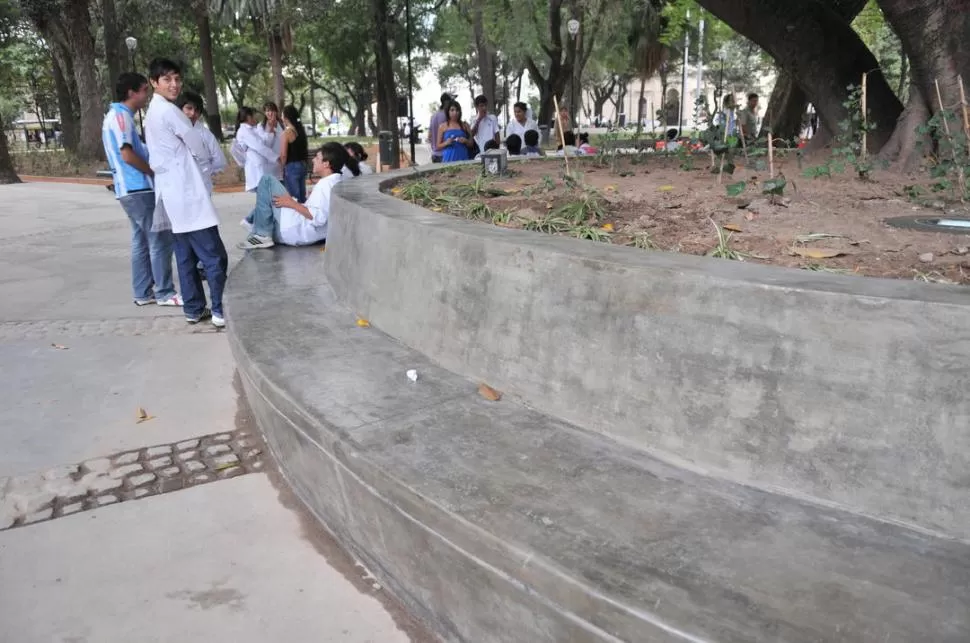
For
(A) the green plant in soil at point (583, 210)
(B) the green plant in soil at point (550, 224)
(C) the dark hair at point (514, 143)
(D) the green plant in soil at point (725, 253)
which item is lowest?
(D) the green plant in soil at point (725, 253)

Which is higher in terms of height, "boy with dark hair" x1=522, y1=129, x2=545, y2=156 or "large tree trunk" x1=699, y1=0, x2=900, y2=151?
"large tree trunk" x1=699, y1=0, x2=900, y2=151

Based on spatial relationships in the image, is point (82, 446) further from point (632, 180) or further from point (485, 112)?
point (485, 112)

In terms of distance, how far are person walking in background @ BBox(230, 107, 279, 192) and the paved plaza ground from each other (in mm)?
3020

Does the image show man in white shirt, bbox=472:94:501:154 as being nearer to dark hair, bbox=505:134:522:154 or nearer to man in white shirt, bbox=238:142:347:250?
dark hair, bbox=505:134:522:154

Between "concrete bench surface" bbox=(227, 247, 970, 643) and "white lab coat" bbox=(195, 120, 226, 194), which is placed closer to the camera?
"concrete bench surface" bbox=(227, 247, 970, 643)

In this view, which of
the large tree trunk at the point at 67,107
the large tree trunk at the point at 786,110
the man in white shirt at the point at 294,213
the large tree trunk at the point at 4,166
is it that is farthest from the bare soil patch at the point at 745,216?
the large tree trunk at the point at 67,107

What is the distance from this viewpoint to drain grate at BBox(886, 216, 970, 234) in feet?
10.8

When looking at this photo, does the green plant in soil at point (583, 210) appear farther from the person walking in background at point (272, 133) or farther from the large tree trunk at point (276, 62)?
the large tree trunk at point (276, 62)

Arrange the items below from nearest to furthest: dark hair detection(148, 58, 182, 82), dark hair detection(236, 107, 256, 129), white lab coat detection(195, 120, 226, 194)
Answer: dark hair detection(148, 58, 182, 82), white lab coat detection(195, 120, 226, 194), dark hair detection(236, 107, 256, 129)

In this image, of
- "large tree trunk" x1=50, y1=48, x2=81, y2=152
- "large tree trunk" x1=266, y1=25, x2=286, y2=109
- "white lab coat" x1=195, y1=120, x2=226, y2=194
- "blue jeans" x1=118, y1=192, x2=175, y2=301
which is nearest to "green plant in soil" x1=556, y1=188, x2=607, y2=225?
"white lab coat" x1=195, y1=120, x2=226, y2=194

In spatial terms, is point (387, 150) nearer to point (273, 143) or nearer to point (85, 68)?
point (85, 68)

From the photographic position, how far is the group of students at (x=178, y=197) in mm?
5117

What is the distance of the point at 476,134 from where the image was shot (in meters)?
10.8

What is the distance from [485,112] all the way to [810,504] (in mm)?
9481
